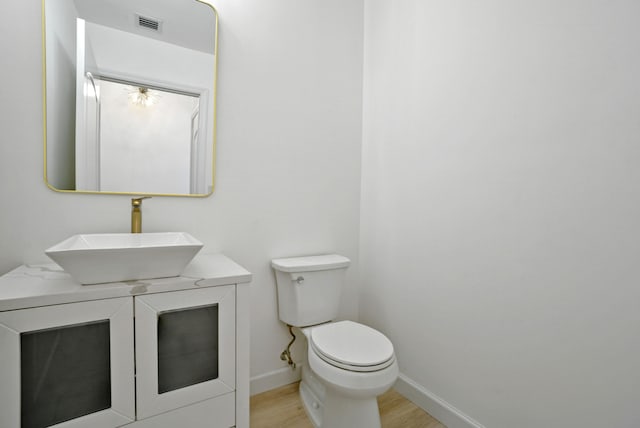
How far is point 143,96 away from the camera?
1.33m

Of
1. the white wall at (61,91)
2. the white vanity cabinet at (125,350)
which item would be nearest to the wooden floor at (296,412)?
the white vanity cabinet at (125,350)

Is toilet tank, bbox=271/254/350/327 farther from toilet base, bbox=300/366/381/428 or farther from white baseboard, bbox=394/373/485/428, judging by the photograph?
white baseboard, bbox=394/373/485/428

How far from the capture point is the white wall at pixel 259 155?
1127 millimetres

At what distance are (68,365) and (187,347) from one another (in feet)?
1.09

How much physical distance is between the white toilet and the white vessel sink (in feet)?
2.05

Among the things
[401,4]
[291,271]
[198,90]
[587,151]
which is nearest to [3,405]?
[291,271]

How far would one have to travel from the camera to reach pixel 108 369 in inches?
36.2

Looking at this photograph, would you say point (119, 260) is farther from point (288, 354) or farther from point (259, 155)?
point (288, 354)

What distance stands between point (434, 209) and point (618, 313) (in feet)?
2.48

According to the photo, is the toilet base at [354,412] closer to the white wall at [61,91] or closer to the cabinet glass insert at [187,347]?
the cabinet glass insert at [187,347]

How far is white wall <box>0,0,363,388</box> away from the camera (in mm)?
1127

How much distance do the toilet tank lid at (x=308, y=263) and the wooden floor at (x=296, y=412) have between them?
722 mm

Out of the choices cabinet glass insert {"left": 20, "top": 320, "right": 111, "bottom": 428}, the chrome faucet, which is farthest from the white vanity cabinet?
the chrome faucet

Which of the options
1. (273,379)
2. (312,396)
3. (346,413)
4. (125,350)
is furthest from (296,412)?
(125,350)
